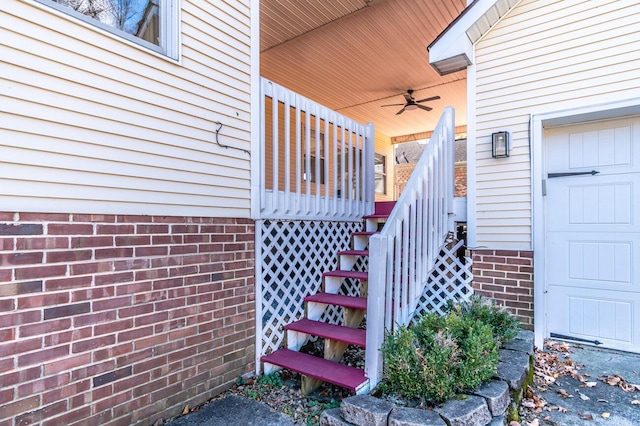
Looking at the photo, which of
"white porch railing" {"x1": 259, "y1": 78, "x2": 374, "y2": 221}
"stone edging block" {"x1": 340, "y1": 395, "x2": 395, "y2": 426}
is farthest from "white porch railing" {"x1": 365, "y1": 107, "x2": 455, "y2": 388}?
"white porch railing" {"x1": 259, "y1": 78, "x2": 374, "y2": 221}

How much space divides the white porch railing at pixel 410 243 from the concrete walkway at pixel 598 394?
113cm

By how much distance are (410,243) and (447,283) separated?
1271 mm

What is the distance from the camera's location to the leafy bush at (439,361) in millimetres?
2064

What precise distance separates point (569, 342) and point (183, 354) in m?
3.53

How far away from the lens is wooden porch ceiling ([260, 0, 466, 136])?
4.29 metres

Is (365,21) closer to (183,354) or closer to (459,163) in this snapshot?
(183,354)

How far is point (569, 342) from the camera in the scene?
11.6 feet

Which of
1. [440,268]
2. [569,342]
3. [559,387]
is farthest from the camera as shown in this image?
[440,268]

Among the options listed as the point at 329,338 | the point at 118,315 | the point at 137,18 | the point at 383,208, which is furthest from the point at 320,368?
the point at 137,18

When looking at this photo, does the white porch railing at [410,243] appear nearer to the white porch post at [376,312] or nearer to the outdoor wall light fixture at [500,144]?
the white porch post at [376,312]

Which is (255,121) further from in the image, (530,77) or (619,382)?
(619,382)

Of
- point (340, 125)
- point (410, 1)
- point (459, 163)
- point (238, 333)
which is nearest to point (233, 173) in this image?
point (238, 333)

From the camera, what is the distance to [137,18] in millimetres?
2336

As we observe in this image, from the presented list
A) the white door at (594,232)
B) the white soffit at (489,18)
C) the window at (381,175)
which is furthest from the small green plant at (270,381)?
the window at (381,175)
